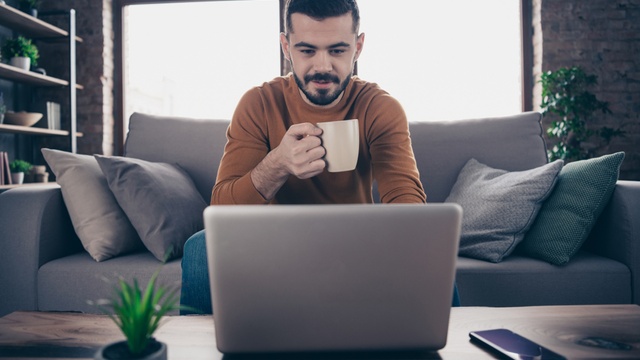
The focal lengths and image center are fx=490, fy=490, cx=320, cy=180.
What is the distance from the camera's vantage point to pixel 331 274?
560mm

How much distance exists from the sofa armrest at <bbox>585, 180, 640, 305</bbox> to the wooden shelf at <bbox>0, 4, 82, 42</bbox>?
3.51 meters

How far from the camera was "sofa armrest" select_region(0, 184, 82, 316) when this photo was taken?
154 centimetres

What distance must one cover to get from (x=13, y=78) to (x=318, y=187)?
323 cm

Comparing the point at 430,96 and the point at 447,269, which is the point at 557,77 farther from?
the point at 447,269

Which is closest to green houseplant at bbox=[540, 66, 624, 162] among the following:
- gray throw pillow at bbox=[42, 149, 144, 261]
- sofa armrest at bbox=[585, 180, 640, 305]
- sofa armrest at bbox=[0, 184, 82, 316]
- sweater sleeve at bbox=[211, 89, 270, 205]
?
sofa armrest at bbox=[585, 180, 640, 305]

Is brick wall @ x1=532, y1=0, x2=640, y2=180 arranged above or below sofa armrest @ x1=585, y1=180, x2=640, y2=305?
above

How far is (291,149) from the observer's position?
0.97 metres

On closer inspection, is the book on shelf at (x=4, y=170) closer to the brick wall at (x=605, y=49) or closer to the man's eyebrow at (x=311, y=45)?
the man's eyebrow at (x=311, y=45)

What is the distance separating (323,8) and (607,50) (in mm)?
3269

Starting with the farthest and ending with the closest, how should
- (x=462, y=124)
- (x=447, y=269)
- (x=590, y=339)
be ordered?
(x=462, y=124) → (x=590, y=339) → (x=447, y=269)

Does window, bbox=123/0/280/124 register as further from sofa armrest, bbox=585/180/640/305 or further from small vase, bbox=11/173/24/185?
sofa armrest, bbox=585/180/640/305

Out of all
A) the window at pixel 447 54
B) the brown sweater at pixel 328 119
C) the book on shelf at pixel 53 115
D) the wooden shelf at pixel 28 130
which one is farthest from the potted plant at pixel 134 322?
the book on shelf at pixel 53 115

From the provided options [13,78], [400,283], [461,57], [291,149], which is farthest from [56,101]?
[400,283]

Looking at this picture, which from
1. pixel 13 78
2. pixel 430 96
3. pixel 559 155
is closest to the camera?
pixel 559 155
